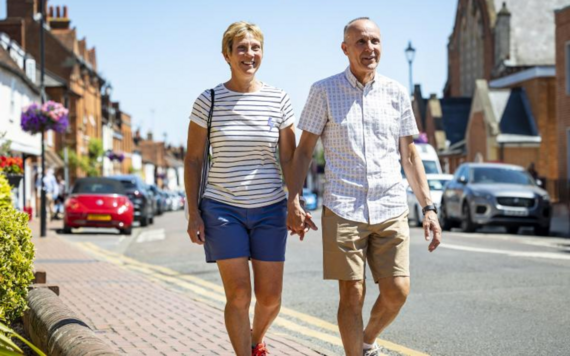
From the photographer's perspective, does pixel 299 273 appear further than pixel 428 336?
Yes

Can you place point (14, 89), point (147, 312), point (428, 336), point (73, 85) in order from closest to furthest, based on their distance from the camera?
point (428, 336), point (147, 312), point (14, 89), point (73, 85)

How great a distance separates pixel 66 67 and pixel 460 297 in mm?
57606

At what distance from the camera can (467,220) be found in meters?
23.2

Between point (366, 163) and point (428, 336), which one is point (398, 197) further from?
point (428, 336)

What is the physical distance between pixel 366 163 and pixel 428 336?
9.66 ft

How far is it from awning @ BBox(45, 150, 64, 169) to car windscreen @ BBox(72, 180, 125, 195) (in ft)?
86.9

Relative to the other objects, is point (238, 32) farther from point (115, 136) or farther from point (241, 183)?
point (115, 136)

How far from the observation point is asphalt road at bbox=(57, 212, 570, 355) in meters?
7.51

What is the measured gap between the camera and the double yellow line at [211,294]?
775 cm

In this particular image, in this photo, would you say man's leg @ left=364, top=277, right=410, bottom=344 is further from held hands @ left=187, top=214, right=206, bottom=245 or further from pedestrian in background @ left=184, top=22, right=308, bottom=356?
held hands @ left=187, top=214, right=206, bottom=245

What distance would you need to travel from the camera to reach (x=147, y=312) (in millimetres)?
8859

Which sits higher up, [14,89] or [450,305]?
[14,89]

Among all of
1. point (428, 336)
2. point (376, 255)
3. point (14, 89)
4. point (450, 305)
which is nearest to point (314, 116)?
point (376, 255)

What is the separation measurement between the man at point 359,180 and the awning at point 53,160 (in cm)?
4741
